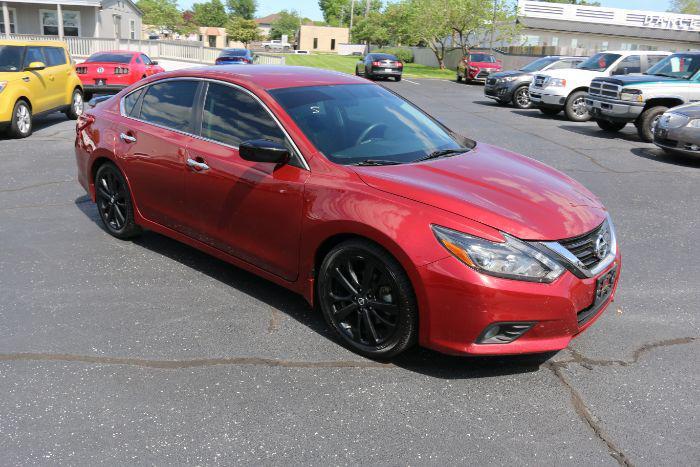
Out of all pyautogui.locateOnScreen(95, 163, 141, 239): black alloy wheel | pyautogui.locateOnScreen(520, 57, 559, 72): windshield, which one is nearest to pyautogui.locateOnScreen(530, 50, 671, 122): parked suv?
pyautogui.locateOnScreen(520, 57, 559, 72): windshield

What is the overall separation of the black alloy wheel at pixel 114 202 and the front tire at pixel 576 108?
14046 mm

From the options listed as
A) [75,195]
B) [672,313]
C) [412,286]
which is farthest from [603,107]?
[412,286]

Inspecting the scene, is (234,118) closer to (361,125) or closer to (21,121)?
(361,125)

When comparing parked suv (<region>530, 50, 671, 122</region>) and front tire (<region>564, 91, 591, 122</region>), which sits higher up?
parked suv (<region>530, 50, 671, 122</region>)

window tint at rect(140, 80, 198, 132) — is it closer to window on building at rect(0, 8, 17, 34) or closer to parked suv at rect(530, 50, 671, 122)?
parked suv at rect(530, 50, 671, 122)

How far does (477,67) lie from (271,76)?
1142 inches

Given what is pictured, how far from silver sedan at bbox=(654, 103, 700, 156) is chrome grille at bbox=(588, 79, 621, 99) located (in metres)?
2.45

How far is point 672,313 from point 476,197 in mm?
2090

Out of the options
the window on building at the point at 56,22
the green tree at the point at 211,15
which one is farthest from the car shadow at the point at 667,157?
the green tree at the point at 211,15

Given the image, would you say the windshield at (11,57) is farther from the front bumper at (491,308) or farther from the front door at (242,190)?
the front bumper at (491,308)

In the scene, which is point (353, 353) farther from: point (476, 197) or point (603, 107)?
point (603, 107)

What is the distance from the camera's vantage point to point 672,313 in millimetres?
4512

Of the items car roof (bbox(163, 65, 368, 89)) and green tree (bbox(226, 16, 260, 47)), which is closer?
car roof (bbox(163, 65, 368, 89))

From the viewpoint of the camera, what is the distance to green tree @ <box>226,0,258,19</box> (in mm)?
143250
